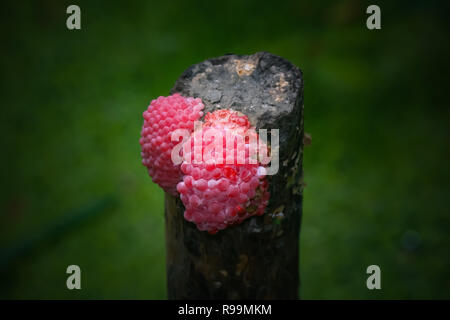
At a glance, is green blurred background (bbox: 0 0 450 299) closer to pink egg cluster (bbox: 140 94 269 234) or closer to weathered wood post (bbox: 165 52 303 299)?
weathered wood post (bbox: 165 52 303 299)

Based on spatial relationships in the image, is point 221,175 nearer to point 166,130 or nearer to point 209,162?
point 209,162

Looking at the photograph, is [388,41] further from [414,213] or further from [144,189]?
[144,189]

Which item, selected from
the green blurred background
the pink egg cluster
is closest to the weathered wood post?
the pink egg cluster

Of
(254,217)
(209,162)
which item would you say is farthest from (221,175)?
(254,217)

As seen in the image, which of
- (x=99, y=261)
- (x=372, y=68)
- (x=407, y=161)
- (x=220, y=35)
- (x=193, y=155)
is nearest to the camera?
(x=193, y=155)

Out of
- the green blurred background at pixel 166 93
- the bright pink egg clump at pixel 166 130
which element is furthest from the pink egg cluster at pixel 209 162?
the green blurred background at pixel 166 93

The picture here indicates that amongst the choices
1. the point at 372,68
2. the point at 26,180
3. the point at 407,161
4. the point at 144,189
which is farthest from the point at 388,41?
the point at 26,180

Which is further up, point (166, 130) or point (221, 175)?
point (166, 130)
